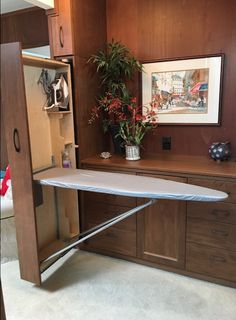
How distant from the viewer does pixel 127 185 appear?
1760mm

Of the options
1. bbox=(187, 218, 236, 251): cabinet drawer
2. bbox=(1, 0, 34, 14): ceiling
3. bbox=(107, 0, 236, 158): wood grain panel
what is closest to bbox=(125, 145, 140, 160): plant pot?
bbox=(107, 0, 236, 158): wood grain panel

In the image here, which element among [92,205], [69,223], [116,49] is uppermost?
[116,49]

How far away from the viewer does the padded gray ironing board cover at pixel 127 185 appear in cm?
157

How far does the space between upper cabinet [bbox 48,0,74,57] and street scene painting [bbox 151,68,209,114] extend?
82cm

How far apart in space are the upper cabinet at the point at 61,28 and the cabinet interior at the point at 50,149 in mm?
154

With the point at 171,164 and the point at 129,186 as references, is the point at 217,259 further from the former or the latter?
the point at 129,186

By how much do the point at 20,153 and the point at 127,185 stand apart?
30.1 inches

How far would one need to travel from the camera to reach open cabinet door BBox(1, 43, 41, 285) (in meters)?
1.75

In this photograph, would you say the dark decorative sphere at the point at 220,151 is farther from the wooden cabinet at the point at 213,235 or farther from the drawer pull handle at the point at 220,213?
the drawer pull handle at the point at 220,213

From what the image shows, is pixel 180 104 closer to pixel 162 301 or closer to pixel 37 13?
pixel 162 301

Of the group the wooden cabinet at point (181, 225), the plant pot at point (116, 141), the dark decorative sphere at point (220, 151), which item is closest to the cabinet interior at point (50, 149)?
the wooden cabinet at point (181, 225)

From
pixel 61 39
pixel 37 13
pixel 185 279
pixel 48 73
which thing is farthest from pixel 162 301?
pixel 37 13

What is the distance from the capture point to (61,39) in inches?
90.7

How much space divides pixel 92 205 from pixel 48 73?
1227 mm
